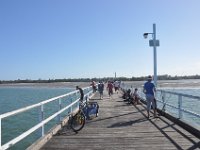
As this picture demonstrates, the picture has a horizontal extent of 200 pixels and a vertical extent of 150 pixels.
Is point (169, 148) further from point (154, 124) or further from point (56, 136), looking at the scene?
point (154, 124)

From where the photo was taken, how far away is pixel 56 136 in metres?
11.6

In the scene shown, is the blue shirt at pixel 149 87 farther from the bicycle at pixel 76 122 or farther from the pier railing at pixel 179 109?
the bicycle at pixel 76 122

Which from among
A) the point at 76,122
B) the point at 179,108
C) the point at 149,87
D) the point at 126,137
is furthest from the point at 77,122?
the point at 149,87

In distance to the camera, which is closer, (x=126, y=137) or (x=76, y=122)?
(x=126, y=137)

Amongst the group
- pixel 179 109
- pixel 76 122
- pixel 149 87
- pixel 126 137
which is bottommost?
pixel 126 137

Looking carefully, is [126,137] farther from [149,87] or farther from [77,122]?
[149,87]

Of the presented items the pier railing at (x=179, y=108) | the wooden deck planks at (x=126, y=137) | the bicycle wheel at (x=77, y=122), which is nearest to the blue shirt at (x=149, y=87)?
the pier railing at (x=179, y=108)

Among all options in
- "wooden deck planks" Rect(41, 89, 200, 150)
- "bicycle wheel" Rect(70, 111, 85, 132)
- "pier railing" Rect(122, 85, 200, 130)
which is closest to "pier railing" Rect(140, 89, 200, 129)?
"pier railing" Rect(122, 85, 200, 130)

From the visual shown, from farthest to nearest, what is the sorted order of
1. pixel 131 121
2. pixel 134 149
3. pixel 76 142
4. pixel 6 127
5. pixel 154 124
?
pixel 6 127, pixel 131 121, pixel 154 124, pixel 76 142, pixel 134 149

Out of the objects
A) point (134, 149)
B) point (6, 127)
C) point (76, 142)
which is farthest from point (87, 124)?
point (6, 127)

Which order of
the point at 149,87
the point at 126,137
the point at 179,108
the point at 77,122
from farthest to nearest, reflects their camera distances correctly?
1. the point at 149,87
2. the point at 179,108
3. the point at 77,122
4. the point at 126,137

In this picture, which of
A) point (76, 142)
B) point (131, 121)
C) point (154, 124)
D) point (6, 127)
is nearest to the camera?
point (76, 142)

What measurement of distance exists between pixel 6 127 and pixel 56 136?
13042 mm

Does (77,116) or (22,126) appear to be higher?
(77,116)
